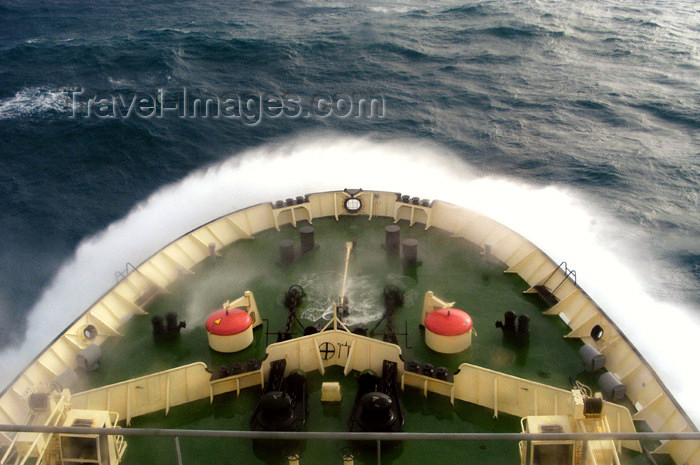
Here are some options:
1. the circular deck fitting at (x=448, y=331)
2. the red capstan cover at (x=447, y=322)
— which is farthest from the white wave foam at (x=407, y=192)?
the red capstan cover at (x=447, y=322)

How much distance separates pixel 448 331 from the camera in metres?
12.9

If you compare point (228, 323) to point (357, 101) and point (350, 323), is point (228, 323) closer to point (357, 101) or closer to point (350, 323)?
point (350, 323)

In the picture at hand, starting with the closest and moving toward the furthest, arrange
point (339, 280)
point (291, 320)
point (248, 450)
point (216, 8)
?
point (248, 450)
point (291, 320)
point (339, 280)
point (216, 8)

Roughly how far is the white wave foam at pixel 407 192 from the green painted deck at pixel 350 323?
174 inches

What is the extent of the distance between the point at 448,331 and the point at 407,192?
42.4 ft

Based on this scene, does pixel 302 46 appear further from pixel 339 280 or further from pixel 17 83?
pixel 339 280

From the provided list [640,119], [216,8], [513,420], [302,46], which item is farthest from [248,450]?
[216,8]

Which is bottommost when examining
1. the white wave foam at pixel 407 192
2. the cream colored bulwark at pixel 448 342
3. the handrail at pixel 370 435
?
the handrail at pixel 370 435

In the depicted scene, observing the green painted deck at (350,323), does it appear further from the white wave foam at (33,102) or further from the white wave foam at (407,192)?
the white wave foam at (33,102)

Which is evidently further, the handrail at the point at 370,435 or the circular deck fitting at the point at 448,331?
the circular deck fitting at the point at 448,331

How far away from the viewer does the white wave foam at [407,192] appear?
16812 millimetres

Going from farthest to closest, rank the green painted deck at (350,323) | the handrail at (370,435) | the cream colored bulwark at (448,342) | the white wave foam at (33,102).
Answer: the white wave foam at (33,102) < the cream colored bulwark at (448,342) < the green painted deck at (350,323) < the handrail at (370,435)

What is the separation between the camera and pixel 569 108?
33875 millimetres

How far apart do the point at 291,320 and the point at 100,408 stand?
5.12 m
